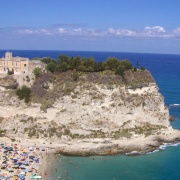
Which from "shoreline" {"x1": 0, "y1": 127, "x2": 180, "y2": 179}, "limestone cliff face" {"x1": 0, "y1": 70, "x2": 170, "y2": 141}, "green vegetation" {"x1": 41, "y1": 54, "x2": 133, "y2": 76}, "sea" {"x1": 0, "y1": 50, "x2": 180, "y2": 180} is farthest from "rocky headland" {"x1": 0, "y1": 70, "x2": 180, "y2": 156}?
"sea" {"x1": 0, "y1": 50, "x2": 180, "y2": 180}

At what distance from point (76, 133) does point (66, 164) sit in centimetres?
834

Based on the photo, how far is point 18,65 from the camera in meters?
63.0

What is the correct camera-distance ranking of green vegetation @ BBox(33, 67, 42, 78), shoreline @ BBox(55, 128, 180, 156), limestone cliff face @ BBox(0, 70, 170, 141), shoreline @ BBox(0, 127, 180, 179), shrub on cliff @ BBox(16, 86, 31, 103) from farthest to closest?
1. green vegetation @ BBox(33, 67, 42, 78)
2. shrub on cliff @ BBox(16, 86, 31, 103)
3. limestone cliff face @ BBox(0, 70, 170, 141)
4. shoreline @ BBox(55, 128, 180, 156)
5. shoreline @ BBox(0, 127, 180, 179)

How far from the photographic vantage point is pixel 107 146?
52.3 meters

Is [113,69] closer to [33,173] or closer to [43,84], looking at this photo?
[43,84]

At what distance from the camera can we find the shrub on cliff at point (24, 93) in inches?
2287

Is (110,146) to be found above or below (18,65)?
below

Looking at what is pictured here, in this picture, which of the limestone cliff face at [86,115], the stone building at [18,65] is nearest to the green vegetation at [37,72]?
the stone building at [18,65]

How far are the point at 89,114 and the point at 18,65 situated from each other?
17.9 metres

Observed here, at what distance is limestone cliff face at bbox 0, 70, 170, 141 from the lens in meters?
55.1

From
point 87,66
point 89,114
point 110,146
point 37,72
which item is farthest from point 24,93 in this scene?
point 110,146

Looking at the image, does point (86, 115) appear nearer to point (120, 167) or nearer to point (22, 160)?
point (120, 167)

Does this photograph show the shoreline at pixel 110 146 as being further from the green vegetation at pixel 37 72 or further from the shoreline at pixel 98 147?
the green vegetation at pixel 37 72

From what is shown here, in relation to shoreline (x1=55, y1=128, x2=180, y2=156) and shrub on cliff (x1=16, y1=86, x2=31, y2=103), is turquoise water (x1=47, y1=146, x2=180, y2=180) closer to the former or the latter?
shoreline (x1=55, y1=128, x2=180, y2=156)
